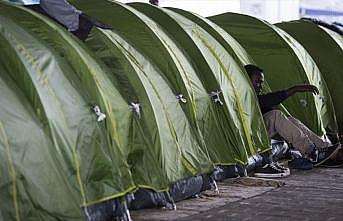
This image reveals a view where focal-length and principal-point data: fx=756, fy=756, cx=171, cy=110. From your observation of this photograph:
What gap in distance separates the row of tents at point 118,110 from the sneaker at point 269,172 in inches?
7.8

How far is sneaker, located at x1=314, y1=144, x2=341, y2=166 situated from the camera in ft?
27.7

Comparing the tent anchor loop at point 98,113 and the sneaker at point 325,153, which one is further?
the sneaker at point 325,153

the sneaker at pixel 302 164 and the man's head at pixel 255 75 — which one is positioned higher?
the man's head at pixel 255 75

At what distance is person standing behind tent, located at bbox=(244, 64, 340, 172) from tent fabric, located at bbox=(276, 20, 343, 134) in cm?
191

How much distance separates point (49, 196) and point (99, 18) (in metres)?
3.07

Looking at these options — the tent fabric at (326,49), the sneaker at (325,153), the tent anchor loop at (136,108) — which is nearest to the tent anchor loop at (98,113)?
the tent anchor loop at (136,108)

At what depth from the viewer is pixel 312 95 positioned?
9445mm

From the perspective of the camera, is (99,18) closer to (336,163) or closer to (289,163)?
(289,163)

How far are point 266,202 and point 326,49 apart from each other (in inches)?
196

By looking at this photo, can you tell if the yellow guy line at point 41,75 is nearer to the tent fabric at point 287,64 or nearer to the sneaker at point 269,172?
the sneaker at point 269,172

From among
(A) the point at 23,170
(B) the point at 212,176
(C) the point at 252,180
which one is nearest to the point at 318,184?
(C) the point at 252,180

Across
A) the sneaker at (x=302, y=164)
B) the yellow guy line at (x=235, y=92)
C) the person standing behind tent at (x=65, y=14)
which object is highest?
the person standing behind tent at (x=65, y=14)

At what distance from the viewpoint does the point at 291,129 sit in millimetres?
8195

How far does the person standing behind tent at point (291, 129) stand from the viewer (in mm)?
8211
